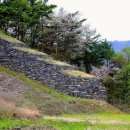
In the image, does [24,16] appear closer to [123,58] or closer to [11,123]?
[123,58]

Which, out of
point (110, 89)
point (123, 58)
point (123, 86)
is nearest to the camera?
point (110, 89)

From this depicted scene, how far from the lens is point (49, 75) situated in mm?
53125

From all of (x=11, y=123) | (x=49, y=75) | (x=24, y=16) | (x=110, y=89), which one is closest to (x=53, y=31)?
(x=24, y=16)

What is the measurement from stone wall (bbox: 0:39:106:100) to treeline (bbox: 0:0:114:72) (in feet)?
31.4

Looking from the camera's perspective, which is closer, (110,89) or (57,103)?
(57,103)

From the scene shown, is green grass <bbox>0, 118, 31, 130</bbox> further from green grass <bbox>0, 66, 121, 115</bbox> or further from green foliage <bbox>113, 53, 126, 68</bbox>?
green foliage <bbox>113, 53, 126, 68</bbox>

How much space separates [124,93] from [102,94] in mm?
16151

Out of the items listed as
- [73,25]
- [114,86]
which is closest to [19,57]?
[114,86]

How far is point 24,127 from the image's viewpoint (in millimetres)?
22422

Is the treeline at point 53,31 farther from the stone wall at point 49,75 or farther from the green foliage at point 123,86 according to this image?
the stone wall at point 49,75

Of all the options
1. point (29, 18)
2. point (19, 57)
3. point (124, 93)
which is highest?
point (29, 18)

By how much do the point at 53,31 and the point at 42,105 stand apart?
35.7 meters

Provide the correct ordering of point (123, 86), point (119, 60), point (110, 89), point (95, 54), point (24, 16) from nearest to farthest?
point (24, 16), point (110, 89), point (123, 86), point (119, 60), point (95, 54)

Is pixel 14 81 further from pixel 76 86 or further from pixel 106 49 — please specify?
pixel 106 49
